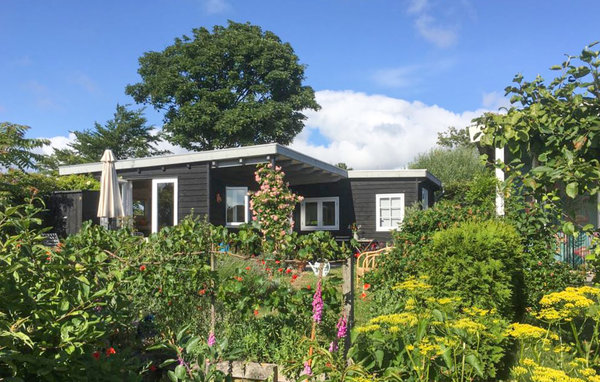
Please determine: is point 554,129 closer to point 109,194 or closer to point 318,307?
point 318,307

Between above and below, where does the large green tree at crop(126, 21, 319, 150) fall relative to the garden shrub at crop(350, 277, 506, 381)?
above

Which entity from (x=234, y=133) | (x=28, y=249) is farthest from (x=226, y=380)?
(x=234, y=133)

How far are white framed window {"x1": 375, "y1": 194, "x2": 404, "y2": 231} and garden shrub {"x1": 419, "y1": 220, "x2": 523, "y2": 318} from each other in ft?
42.2

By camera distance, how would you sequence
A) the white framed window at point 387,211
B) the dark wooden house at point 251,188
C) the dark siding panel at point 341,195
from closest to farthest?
the dark wooden house at point 251,188 → the white framed window at point 387,211 → the dark siding panel at point 341,195

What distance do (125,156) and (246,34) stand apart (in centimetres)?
1402

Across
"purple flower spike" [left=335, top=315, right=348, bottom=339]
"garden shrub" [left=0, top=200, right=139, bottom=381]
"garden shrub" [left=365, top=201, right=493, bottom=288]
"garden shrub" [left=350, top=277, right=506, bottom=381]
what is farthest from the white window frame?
"garden shrub" [left=0, top=200, right=139, bottom=381]

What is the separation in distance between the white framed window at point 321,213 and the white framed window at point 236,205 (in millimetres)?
3583

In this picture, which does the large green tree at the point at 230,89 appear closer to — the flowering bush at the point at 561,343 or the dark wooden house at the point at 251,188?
the dark wooden house at the point at 251,188

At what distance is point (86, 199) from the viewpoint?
1419 cm

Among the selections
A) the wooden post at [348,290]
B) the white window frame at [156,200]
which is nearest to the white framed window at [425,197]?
the white window frame at [156,200]

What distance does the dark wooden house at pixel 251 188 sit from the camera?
13.0m

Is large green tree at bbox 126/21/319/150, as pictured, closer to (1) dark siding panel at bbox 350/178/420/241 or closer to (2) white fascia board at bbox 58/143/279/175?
(1) dark siding panel at bbox 350/178/420/241

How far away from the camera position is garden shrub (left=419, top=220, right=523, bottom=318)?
15.3ft

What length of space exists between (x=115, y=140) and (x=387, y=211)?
24.9 meters
